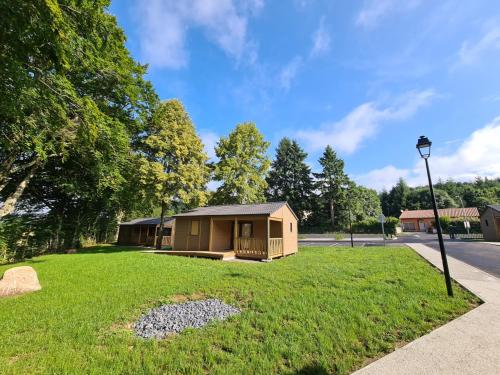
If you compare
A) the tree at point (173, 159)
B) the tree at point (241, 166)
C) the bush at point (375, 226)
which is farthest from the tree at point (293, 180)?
the tree at point (173, 159)

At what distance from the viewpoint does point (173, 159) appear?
64.5 ft

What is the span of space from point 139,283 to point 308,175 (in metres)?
41.6

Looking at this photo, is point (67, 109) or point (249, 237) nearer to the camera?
point (67, 109)

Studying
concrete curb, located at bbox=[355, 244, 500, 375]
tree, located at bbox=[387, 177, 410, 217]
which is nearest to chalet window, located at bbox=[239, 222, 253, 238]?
concrete curb, located at bbox=[355, 244, 500, 375]

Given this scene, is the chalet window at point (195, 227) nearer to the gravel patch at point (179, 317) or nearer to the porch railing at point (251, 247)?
the porch railing at point (251, 247)

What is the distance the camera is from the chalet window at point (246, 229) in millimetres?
16453

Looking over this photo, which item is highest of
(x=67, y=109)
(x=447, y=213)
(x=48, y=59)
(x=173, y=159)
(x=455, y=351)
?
(x=173, y=159)

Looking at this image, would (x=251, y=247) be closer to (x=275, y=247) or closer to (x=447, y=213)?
(x=275, y=247)

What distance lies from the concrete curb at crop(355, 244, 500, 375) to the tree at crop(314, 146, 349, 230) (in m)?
39.8

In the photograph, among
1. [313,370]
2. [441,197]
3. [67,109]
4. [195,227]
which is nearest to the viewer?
[313,370]

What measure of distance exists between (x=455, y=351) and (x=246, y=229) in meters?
13.5

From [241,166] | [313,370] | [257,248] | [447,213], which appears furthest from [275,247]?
[447,213]

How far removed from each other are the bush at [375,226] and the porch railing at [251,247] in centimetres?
3147

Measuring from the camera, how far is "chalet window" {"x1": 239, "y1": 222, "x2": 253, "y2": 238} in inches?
648
